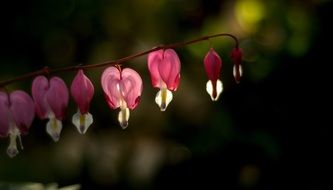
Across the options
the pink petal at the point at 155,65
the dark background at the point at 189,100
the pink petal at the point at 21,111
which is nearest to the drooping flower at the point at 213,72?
the pink petal at the point at 155,65

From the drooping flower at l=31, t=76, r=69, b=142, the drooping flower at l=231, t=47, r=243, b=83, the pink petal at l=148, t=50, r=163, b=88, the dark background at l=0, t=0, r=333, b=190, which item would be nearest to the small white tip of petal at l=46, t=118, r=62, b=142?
the drooping flower at l=31, t=76, r=69, b=142

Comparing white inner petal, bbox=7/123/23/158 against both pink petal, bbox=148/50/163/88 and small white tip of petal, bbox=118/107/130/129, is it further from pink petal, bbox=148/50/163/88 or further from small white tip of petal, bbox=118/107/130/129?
pink petal, bbox=148/50/163/88

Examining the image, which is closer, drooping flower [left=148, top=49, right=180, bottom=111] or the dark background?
drooping flower [left=148, top=49, right=180, bottom=111]

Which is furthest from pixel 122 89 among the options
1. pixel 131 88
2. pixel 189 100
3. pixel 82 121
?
pixel 189 100

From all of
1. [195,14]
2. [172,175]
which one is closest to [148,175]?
[172,175]

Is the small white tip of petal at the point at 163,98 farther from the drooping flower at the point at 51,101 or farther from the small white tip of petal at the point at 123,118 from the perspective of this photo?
the drooping flower at the point at 51,101

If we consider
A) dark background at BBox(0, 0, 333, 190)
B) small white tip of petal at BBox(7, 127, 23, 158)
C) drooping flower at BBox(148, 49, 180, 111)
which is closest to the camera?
small white tip of petal at BBox(7, 127, 23, 158)
